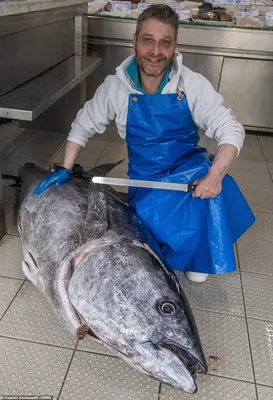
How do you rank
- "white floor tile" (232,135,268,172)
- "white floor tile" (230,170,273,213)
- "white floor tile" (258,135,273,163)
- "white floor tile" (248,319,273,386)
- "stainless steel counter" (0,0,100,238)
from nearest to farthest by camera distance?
"white floor tile" (248,319,273,386) < "stainless steel counter" (0,0,100,238) < "white floor tile" (230,170,273,213) < "white floor tile" (232,135,268,172) < "white floor tile" (258,135,273,163)

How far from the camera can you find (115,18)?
14.5ft

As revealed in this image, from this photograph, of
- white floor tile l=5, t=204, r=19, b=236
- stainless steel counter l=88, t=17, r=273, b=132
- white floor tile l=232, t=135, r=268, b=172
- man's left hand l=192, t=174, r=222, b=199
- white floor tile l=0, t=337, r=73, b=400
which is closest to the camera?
white floor tile l=0, t=337, r=73, b=400

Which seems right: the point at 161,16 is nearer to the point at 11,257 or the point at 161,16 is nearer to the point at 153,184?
the point at 153,184

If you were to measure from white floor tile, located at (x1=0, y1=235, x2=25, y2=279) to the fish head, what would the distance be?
788 mm

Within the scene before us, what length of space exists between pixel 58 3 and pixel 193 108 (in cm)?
171

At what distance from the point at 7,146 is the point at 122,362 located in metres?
1.81

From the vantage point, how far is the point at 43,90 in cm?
277

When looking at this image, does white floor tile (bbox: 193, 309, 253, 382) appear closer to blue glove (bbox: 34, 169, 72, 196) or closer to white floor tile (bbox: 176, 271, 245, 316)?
white floor tile (bbox: 176, 271, 245, 316)

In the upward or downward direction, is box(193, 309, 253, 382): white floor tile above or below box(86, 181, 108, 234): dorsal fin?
below

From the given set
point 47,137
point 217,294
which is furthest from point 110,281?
point 47,137

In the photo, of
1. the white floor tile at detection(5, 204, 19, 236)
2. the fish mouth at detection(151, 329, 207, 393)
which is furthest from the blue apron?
the white floor tile at detection(5, 204, 19, 236)

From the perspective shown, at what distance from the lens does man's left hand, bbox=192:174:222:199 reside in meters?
1.88

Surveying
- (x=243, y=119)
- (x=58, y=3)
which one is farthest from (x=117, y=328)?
(x=243, y=119)

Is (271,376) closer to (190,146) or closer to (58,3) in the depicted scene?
(190,146)
